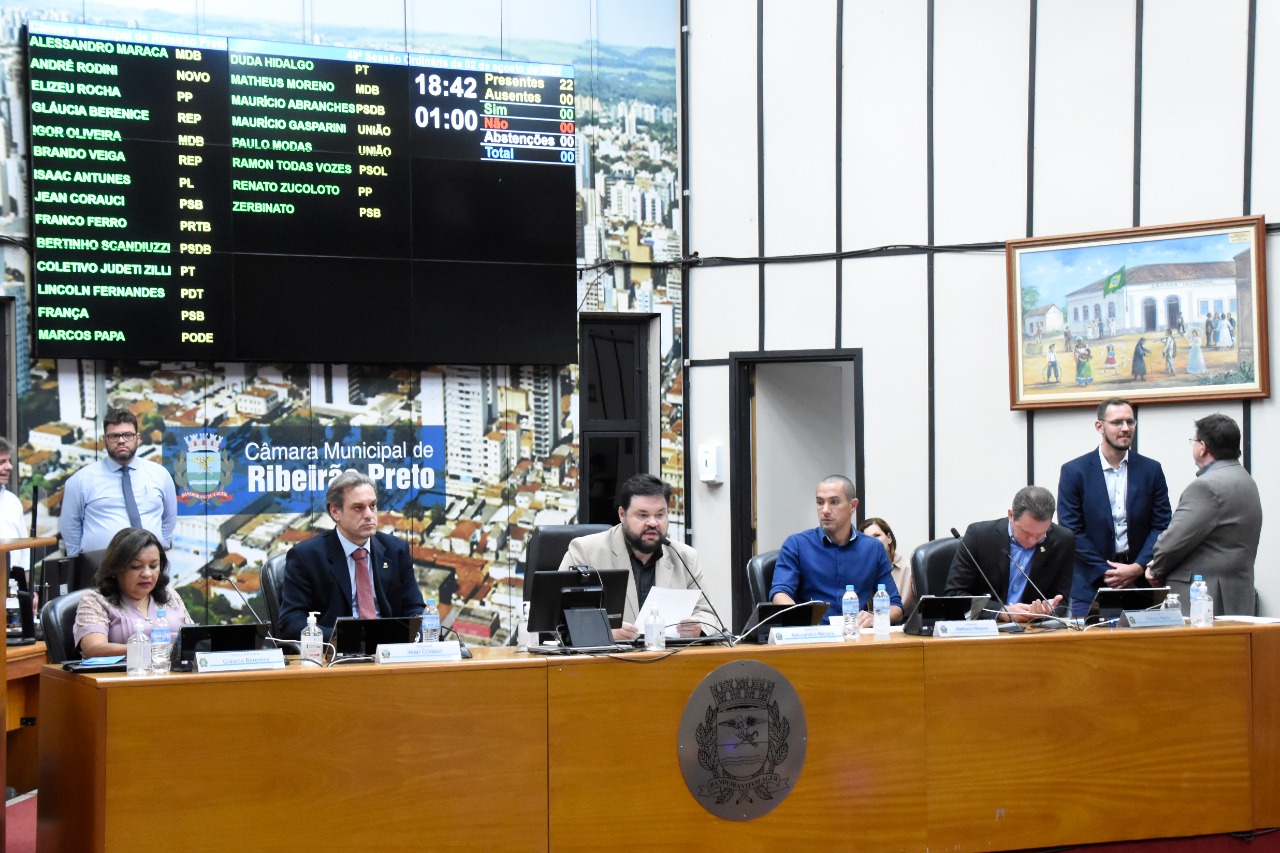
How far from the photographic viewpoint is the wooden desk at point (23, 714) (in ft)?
16.3

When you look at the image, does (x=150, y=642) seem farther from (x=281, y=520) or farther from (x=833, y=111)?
(x=833, y=111)

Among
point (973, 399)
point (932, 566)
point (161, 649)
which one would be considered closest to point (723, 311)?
point (973, 399)

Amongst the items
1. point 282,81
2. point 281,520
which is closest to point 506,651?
point 281,520

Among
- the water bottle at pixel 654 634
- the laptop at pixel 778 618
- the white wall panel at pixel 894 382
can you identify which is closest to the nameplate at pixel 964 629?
the laptop at pixel 778 618

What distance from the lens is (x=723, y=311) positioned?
7328 mm

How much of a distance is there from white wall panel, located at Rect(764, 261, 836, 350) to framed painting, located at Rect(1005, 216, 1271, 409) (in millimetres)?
951

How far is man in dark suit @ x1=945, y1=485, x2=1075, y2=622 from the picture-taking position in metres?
4.71

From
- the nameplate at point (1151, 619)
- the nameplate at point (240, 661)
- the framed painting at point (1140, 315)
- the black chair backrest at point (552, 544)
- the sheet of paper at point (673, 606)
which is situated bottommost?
the nameplate at point (1151, 619)

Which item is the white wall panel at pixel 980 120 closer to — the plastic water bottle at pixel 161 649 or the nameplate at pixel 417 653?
the nameplate at pixel 417 653

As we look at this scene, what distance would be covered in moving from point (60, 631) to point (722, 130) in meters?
4.54

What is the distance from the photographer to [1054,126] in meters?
6.57

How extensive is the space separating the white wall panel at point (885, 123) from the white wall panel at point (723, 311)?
596mm

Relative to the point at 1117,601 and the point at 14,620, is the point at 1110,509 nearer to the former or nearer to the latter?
the point at 1117,601

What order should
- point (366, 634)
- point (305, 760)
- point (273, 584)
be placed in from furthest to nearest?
1. point (273, 584)
2. point (366, 634)
3. point (305, 760)
